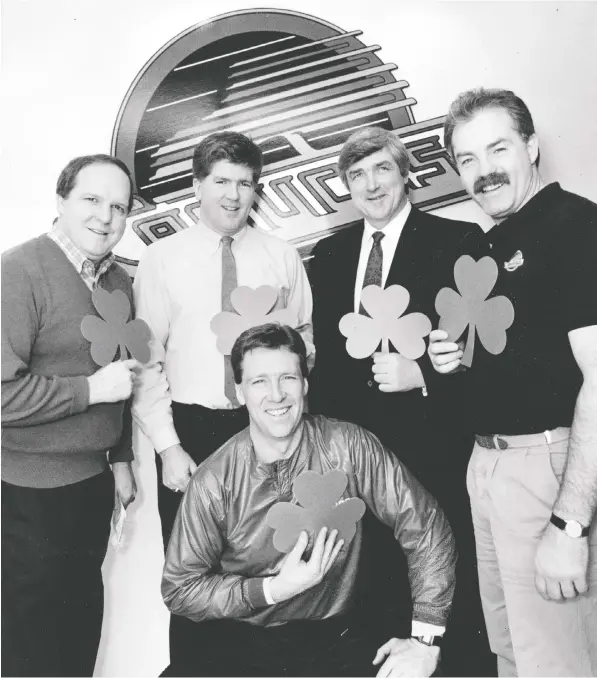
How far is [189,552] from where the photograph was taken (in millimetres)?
1706

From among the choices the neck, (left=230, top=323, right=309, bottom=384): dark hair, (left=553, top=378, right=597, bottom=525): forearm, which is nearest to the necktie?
(left=230, top=323, right=309, bottom=384): dark hair

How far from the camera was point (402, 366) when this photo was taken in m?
1.93

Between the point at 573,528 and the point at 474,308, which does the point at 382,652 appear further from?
the point at 474,308

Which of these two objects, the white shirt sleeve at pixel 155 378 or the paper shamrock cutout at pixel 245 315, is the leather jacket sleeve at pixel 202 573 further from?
the paper shamrock cutout at pixel 245 315

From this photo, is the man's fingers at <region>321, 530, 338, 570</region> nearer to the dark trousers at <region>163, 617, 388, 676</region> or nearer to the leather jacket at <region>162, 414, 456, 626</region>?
the leather jacket at <region>162, 414, 456, 626</region>

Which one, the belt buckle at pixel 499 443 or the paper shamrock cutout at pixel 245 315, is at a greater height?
the paper shamrock cutout at pixel 245 315

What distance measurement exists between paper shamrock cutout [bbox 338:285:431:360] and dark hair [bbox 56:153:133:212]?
774 millimetres

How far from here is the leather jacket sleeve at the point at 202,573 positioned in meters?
1.66

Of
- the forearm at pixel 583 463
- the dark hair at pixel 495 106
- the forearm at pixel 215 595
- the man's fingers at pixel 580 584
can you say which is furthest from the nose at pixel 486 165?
the forearm at pixel 215 595

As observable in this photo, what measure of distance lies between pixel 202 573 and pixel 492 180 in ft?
4.32

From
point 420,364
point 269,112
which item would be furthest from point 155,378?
point 269,112

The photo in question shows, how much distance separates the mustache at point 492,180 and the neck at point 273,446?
2.74 feet

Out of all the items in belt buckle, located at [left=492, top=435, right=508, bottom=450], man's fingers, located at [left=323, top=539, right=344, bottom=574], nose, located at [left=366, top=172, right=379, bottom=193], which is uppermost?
nose, located at [left=366, top=172, right=379, bottom=193]

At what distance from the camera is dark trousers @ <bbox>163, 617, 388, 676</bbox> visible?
5.53 ft
